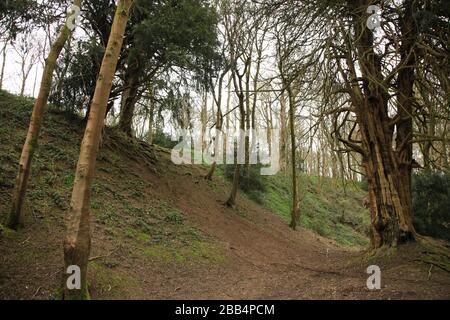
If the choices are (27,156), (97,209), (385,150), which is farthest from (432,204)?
(27,156)

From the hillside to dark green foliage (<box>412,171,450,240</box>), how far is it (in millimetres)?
3804

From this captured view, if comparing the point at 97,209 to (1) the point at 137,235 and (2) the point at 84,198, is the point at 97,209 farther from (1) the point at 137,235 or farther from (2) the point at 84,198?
(2) the point at 84,198

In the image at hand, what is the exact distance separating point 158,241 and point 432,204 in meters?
9.93

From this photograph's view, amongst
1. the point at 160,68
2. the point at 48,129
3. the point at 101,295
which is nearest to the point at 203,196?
the point at 160,68

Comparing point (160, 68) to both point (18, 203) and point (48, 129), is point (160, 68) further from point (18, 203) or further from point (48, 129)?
point (18, 203)

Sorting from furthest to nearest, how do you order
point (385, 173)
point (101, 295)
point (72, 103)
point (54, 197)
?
point (72, 103)
point (54, 197)
point (385, 173)
point (101, 295)

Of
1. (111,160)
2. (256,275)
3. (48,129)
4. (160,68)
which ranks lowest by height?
(256,275)

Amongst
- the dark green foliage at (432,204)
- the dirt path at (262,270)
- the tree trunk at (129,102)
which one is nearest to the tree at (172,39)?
the tree trunk at (129,102)

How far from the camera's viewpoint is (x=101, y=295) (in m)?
5.15

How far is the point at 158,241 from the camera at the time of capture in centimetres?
843

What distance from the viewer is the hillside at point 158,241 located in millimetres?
5336

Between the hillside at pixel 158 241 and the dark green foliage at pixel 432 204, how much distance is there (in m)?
3.80

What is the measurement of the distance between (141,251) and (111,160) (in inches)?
202

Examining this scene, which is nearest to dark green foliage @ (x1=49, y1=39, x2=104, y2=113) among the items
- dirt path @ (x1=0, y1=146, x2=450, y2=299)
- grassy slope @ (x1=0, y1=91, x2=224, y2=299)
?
grassy slope @ (x1=0, y1=91, x2=224, y2=299)
